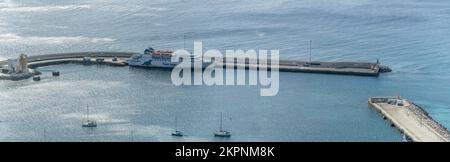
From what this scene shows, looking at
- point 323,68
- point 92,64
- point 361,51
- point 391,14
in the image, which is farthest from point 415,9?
point 92,64

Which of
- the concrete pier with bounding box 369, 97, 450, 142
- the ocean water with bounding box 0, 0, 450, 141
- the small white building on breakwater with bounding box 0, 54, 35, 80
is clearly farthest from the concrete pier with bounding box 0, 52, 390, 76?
the concrete pier with bounding box 369, 97, 450, 142

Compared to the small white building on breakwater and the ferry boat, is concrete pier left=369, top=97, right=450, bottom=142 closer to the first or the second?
the ferry boat

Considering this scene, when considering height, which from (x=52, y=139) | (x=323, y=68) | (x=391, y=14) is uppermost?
(x=391, y=14)

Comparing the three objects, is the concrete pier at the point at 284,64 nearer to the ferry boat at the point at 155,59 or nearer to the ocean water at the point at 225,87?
the ferry boat at the point at 155,59

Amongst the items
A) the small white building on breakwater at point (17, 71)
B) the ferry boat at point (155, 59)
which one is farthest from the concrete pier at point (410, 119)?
the small white building on breakwater at point (17, 71)

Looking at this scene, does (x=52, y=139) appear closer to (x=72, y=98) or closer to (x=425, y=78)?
(x=72, y=98)

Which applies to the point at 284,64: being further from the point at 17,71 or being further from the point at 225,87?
the point at 17,71

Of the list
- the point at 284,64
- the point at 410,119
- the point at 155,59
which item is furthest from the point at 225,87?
the point at 410,119
